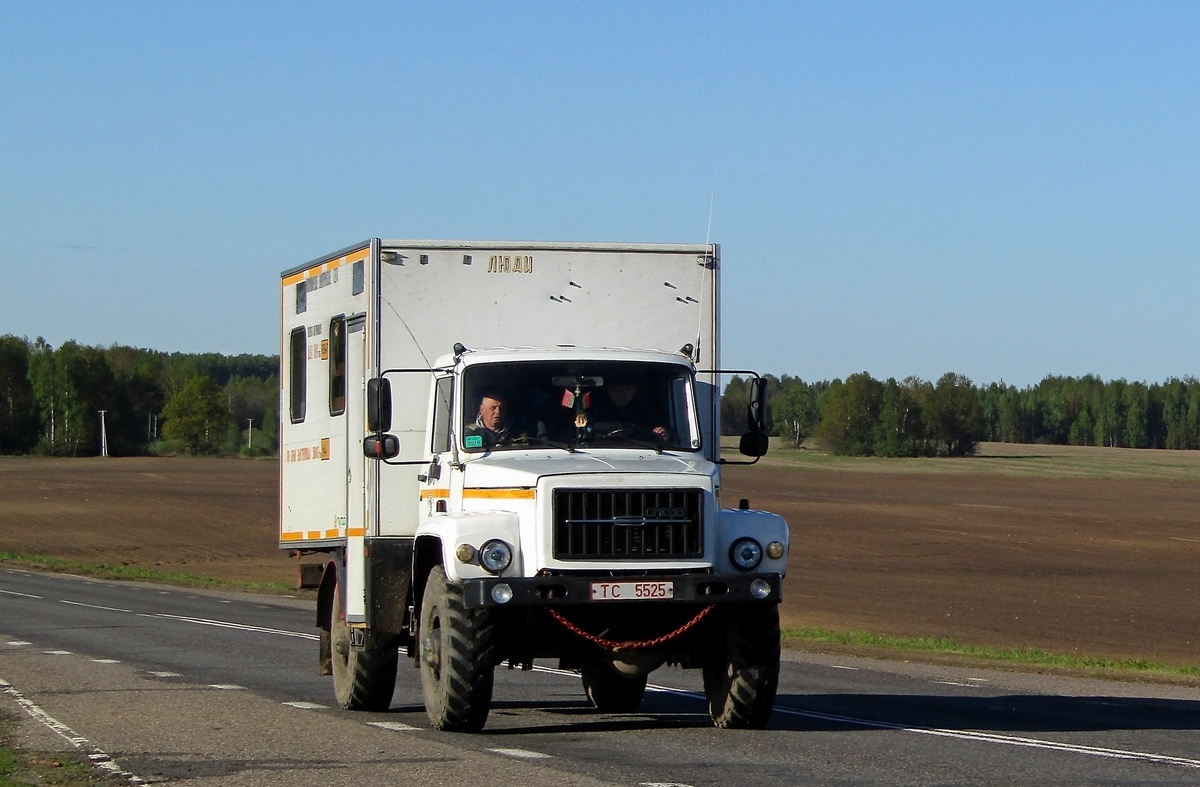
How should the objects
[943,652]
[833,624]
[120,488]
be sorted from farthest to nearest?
[120,488], [833,624], [943,652]

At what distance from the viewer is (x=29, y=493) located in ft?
269

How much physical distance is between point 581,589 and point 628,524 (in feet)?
1.83

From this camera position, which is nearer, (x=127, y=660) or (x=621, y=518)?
(x=621, y=518)

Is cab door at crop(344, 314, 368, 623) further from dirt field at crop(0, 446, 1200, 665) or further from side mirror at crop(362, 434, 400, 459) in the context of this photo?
dirt field at crop(0, 446, 1200, 665)

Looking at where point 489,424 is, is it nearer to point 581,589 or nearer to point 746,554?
point 581,589

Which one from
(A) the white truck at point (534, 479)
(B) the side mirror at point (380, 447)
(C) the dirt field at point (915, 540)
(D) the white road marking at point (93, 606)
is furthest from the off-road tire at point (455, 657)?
(D) the white road marking at point (93, 606)

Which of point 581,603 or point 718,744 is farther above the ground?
point 581,603

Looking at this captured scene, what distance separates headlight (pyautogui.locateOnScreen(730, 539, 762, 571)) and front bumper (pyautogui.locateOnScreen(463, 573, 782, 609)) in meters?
0.16

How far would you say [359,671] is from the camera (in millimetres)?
14156

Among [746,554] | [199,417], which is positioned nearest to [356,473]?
[746,554]

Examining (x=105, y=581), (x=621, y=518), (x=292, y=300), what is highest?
(x=292, y=300)

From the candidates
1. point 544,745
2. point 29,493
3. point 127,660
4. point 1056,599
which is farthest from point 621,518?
point 29,493

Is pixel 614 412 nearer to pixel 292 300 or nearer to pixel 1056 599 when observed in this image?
pixel 292 300

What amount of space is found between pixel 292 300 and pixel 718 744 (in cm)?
650
